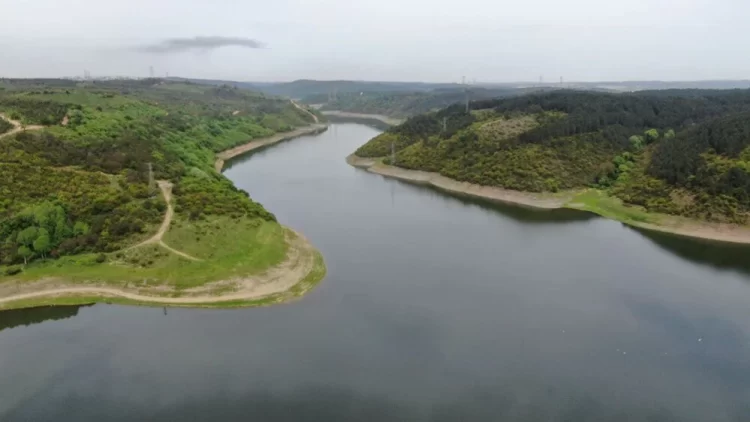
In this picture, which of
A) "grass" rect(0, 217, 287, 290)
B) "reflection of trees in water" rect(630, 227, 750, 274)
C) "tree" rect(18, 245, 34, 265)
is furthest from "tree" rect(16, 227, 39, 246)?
"reflection of trees in water" rect(630, 227, 750, 274)

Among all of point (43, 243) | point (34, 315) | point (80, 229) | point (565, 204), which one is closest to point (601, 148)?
point (565, 204)

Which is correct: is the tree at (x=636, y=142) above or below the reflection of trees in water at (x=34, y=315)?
above

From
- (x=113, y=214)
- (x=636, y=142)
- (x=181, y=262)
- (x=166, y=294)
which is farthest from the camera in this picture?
(x=636, y=142)

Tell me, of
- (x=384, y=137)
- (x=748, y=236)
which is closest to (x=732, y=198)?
(x=748, y=236)

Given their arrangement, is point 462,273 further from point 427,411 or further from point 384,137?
point 384,137

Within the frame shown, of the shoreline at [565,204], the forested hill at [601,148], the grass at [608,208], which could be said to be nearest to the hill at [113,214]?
the shoreline at [565,204]

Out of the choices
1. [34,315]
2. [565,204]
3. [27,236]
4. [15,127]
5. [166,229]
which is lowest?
[34,315]

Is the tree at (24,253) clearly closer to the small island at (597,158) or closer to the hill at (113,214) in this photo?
the hill at (113,214)

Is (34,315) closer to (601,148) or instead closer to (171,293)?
(171,293)
